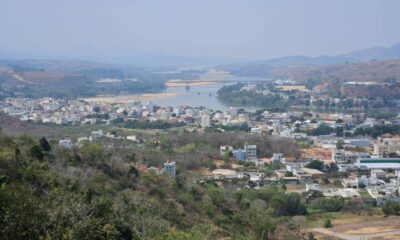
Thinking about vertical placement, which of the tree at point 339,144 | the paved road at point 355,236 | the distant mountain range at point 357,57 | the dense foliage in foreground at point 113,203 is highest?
the distant mountain range at point 357,57

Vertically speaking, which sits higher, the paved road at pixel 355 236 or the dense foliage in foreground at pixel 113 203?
the dense foliage in foreground at pixel 113 203

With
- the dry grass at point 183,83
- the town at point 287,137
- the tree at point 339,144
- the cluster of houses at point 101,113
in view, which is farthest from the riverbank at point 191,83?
the tree at point 339,144

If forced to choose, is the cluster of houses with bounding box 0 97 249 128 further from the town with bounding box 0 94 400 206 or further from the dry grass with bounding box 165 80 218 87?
the dry grass with bounding box 165 80 218 87

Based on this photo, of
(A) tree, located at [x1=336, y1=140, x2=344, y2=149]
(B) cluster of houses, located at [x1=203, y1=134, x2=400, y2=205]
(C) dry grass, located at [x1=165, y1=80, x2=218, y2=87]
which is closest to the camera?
(B) cluster of houses, located at [x1=203, y1=134, x2=400, y2=205]

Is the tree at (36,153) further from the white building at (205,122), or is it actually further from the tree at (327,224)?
the white building at (205,122)

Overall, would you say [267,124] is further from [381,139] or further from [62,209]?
[62,209]

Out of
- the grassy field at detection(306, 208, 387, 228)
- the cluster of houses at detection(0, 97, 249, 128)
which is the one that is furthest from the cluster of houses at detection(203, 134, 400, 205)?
the cluster of houses at detection(0, 97, 249, 128)

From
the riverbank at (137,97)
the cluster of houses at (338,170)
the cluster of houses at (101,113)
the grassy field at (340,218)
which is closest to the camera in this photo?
the grassy field at (340,218)

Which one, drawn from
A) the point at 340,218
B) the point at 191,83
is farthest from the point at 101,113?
the point at 191,83

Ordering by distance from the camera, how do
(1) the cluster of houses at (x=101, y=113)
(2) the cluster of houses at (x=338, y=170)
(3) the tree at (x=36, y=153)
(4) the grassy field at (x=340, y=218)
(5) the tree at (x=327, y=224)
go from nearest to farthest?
(3) the tree at (x=36, y=153)
(5) the tree at (x=327, y=224)
(4) the grassy field at (x=340, y=218)
(2) the cluster of houses at (x=338, y=170)
(1) the cluster of houses at (x=101, y=113)
